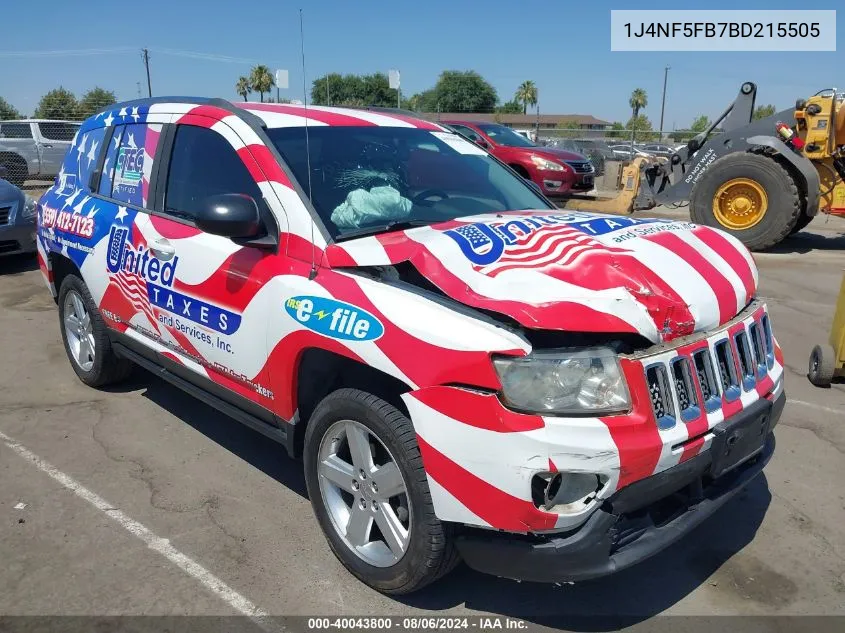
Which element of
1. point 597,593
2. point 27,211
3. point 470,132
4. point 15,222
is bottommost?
point 597,593

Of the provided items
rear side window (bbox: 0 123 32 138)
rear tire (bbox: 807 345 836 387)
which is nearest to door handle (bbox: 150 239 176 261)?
rear tire (bbox: 807 345 836 387)

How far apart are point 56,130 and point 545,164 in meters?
12.9

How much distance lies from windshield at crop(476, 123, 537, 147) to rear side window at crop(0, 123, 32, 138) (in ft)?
38.4

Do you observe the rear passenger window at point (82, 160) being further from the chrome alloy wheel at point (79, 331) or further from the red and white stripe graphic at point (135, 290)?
the red and white stripe graphic at point (135, 290)

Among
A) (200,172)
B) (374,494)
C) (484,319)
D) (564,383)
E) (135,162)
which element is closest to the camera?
(564,383)

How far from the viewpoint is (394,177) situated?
11.5 ft

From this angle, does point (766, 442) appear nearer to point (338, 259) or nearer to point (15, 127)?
point (338, 259)

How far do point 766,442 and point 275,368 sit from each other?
2102mm

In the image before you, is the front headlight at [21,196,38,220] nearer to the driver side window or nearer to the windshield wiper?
the windshield wiper

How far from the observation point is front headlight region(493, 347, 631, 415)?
7.36ft

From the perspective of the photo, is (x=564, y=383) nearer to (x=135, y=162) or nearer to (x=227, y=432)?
(x=227, y=432)

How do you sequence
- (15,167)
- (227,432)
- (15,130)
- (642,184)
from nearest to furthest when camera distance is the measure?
(227,432) → (642,184) → (15,167) → (15,130)

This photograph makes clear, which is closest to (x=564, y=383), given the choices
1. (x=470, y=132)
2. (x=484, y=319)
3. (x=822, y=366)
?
(x=484, y=319)

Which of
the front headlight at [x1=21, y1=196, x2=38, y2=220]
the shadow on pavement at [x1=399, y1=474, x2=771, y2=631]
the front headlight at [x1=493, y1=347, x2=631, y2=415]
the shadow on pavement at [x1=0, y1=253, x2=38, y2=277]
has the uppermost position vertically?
the front headlight at [x1=21, y1=196, x2=38, y2=220]
